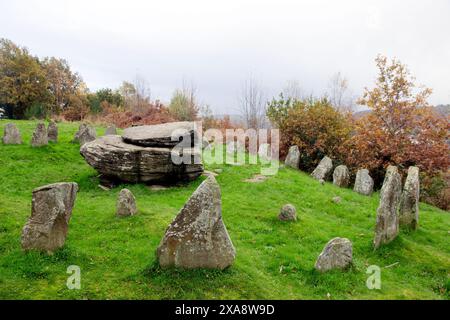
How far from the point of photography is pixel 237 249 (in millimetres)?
10500

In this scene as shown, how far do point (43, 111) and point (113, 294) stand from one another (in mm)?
36972

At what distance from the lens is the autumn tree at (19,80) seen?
3919cm

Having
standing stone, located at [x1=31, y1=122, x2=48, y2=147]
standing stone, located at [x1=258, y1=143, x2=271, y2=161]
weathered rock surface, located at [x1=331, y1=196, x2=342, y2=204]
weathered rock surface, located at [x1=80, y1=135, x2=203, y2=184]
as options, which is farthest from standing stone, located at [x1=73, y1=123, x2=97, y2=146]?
weathered rock surface, located at [x1=331, y1=196, x2=342, y2=204]

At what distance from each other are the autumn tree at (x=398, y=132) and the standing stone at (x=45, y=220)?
19.5 meters

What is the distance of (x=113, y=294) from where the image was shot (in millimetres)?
7355

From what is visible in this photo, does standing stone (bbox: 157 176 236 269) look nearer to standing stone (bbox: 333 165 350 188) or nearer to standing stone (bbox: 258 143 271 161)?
standing stone (bbox: 333 165 350 188)

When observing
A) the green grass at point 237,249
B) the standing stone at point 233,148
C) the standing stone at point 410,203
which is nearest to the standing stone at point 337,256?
the green grass at point 237,249

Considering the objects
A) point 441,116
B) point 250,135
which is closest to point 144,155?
point 250,135

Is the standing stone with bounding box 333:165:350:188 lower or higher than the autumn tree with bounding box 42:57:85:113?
lower

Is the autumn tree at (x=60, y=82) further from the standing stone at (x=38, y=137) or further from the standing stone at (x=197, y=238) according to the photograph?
the standing stone at (x=197, y=238)

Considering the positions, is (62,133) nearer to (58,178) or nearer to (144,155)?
(58,178)

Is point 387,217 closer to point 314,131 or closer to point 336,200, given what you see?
point 336,200

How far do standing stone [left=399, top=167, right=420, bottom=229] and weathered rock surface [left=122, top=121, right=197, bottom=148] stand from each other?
10.7 metres

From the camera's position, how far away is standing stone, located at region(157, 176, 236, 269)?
316 inches
